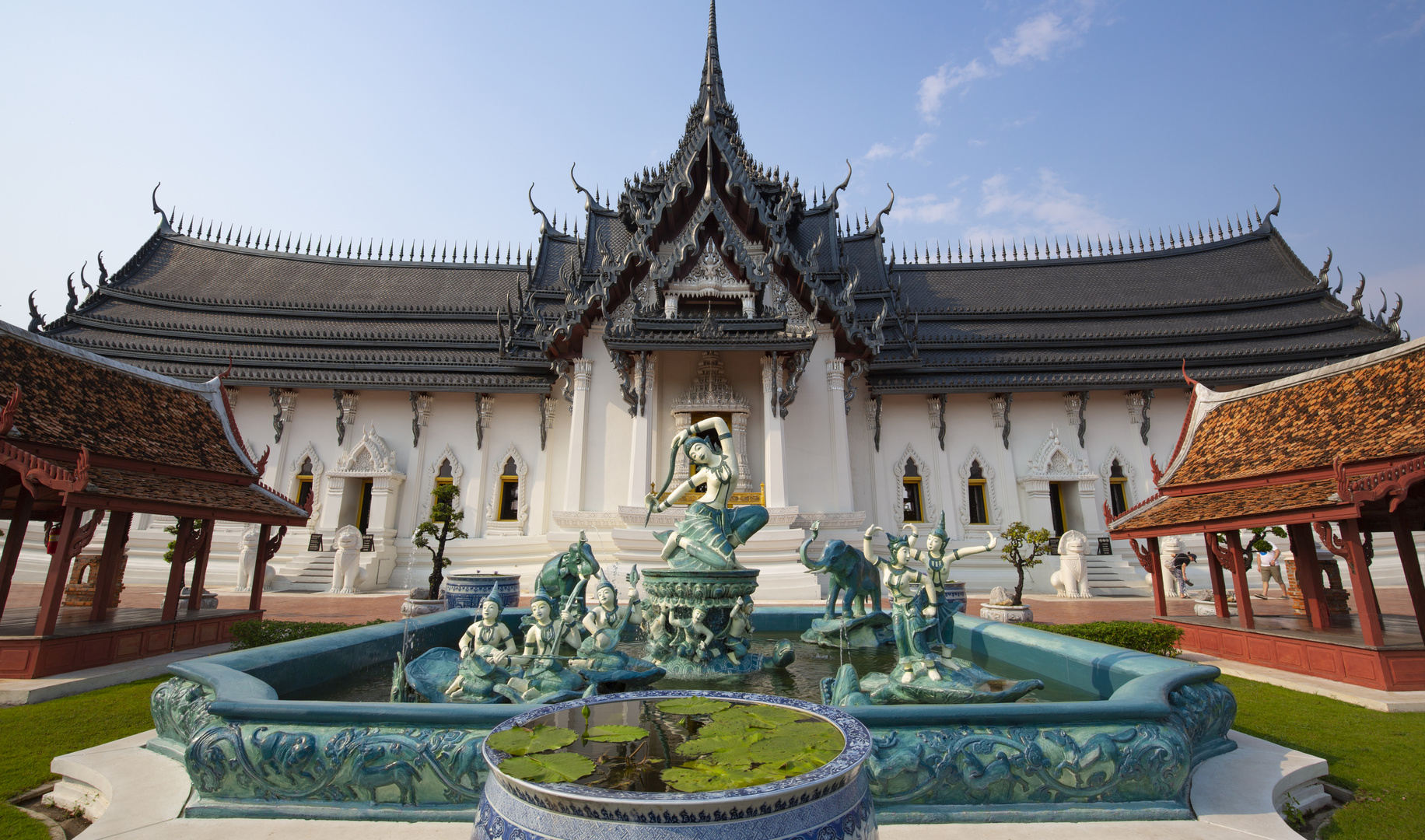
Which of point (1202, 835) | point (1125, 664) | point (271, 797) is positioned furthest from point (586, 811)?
point (1125, 664)

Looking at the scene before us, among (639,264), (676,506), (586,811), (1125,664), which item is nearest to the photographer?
(586,811)

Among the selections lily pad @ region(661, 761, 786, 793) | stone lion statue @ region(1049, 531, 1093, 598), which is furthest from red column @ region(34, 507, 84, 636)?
stone lion statue @ region(1049, 531, 1093, 598)

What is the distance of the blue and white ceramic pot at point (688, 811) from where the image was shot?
3.77ft

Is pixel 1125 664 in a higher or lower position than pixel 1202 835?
higher

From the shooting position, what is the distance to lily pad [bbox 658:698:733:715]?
5.92 feet

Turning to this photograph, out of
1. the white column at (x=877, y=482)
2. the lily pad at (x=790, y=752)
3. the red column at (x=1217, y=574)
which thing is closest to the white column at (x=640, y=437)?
the white column at (x=877, y=482)

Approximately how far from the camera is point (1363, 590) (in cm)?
490

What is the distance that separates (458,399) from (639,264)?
592 cm

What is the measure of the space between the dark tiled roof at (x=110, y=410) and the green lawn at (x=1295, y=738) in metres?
2.22

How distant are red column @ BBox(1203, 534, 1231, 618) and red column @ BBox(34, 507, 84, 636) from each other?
390 inches

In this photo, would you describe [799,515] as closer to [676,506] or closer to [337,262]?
[676,506]

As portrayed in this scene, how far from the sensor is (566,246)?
63.6 ft

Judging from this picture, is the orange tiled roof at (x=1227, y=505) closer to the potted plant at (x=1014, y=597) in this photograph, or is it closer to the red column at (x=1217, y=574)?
the red column at (x=1217, y=574)

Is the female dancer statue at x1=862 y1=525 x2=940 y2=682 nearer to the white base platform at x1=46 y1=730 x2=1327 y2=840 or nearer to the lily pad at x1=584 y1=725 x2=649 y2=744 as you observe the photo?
the white base platform at x1=46 y1=730 x2=1327 y2=840
